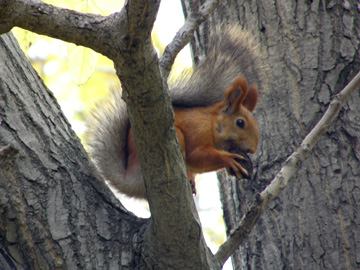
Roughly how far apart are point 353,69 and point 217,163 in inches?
30.0

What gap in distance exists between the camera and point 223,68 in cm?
220

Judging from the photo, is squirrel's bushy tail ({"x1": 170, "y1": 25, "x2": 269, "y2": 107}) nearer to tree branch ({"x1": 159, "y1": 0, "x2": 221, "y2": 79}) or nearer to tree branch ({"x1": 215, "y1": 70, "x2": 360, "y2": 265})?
tree branch ({"x1": 215, "y1": 70, "x2": 360, "y2": 265})

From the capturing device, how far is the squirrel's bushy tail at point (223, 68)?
2.11 m

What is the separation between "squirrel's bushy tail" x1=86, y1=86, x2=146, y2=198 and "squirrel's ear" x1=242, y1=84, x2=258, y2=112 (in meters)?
0.60

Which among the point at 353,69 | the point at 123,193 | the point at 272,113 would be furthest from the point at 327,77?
the point at 123,193

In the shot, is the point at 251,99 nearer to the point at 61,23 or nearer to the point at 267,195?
the point at 267,195

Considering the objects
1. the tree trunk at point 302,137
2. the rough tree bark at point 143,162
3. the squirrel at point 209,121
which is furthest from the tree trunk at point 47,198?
the tree trunk at point 302,137

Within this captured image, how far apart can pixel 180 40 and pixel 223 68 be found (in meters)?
0.85

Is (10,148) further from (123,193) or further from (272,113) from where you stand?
(272,113)

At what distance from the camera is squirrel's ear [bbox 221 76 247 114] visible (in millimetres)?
2186

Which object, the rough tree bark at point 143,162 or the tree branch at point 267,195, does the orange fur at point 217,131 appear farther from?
the tree branch at point 267,195

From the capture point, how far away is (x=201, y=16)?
57.2 inches

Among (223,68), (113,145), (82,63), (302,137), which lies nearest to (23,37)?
(82,63)

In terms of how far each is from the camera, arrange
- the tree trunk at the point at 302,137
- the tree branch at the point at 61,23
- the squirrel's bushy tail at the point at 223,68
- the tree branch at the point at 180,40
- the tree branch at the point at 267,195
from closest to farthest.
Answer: the tree branch at the point at 61,23, the tree branch at the point at 180,40, the tree branch at the point at 267,195, the tree trunk at the point at 302,137, the squirrel's bushy tail at the point at 223,68
